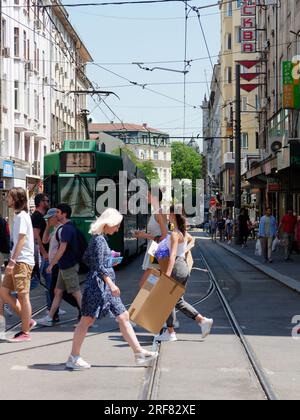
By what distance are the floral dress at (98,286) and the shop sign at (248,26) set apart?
45.5 meters

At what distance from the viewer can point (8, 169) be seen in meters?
39.4

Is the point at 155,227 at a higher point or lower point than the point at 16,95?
lower

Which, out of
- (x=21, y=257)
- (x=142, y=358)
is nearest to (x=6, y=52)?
(x=21, y=257)

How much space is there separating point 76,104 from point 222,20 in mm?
18940

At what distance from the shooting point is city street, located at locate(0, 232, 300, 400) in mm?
6980

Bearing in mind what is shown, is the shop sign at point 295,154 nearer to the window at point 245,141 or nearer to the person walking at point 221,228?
the person walking at point 221,228

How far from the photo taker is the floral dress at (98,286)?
8023mm

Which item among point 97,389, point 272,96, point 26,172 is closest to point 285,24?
point 272,96

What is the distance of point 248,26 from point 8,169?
2123cm

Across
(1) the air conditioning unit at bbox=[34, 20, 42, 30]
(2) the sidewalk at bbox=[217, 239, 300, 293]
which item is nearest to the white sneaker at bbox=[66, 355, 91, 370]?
(2) the sidewalk at bbox=[217, 239, 300, 293]

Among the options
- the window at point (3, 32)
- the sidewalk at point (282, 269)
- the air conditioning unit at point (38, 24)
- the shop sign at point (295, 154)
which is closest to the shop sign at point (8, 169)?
the window at point (3, 32)

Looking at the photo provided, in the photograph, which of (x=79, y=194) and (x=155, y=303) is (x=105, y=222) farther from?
(x=79, y=194)

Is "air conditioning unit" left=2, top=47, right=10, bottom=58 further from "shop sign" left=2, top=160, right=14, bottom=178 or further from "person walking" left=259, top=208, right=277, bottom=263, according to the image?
"person walking" left=259, top=208, right=277, bottom=263
